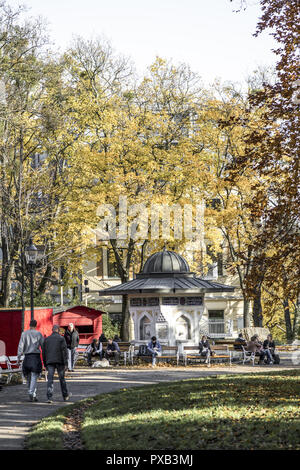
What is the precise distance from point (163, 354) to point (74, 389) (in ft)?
35.5

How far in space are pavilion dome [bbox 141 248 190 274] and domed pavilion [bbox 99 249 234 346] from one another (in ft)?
1.31

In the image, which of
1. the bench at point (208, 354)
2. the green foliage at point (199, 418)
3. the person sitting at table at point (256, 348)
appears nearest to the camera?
the green foliage at point (199, 418)

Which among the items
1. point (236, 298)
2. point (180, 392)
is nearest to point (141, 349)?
point (180, 392)

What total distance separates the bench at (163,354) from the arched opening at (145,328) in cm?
79

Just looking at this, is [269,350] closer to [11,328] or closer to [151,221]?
[151,221]

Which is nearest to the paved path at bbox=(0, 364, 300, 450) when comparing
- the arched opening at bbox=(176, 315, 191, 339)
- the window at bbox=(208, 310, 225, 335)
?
the arched opening at bbox=(176, 315, 191, 339)

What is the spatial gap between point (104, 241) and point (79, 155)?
211 inches

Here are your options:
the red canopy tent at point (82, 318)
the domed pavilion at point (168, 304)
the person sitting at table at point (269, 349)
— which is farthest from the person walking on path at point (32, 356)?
the red canopy tent at point (82, 318)

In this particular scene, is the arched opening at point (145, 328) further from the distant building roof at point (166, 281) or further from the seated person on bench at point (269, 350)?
the seated person on bench at point (269, 350)

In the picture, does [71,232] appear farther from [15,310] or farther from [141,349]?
[15,310]

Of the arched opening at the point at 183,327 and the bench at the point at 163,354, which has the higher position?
the arched opening at the point at 183,327

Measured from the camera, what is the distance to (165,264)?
31594 millimetres

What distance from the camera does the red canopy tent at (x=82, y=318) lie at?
36.7 m

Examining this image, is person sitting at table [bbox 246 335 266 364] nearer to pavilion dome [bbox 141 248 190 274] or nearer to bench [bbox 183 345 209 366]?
bench [bbox 183 345 209 366]
